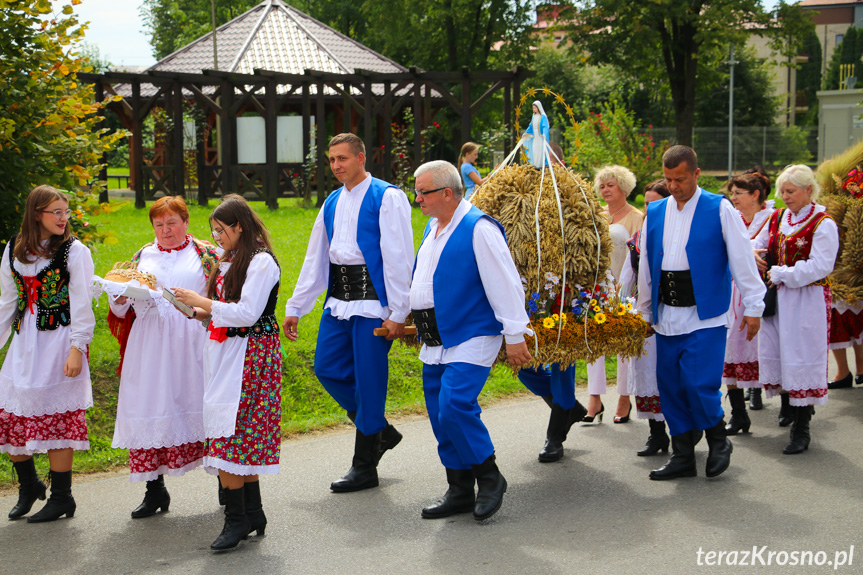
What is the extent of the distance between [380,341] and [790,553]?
2716 millimetres

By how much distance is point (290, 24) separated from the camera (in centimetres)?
2794

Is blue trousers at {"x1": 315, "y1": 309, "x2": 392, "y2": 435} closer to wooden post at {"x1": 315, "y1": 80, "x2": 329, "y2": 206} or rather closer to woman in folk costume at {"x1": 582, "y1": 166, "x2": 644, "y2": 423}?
woman in folk costume at {"x1": 582, "y1": 166, "x2": 644, "y2": 423}

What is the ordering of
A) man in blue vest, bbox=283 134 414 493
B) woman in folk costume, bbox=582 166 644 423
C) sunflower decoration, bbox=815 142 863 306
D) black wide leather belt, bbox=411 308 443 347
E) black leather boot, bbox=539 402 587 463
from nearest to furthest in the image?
1. black wide leather belt, bbox=411 308 443 347
2. man in blue vest, bbox=283 134 414 493
3. black leather boot, bbox=539 402 587 463
4. woman in folk costume, bbox=582 166 644 423
5. sunflower decoration, bbox=815 142 863 306

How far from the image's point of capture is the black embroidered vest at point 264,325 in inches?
192

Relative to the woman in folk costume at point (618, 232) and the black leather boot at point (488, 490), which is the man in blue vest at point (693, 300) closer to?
the woman in folk costume at point (618, 232)

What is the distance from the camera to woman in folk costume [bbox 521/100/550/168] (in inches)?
244

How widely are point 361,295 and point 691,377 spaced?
7.35ft

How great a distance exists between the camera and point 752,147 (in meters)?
41.6

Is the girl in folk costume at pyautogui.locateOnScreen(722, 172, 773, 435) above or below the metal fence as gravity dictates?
below

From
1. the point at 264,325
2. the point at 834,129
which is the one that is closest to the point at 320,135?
the point at 264,325

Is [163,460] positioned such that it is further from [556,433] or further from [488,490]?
[556,433]

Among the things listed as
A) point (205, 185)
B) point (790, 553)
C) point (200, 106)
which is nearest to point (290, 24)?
point (200, 106)

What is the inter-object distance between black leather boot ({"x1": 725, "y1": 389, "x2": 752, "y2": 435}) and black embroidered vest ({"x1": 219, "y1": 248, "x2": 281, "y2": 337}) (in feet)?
13.0

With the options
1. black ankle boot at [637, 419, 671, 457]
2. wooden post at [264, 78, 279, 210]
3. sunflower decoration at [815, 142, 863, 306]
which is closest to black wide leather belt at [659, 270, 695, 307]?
black ankle boot at [637, 419, 671, 457]
